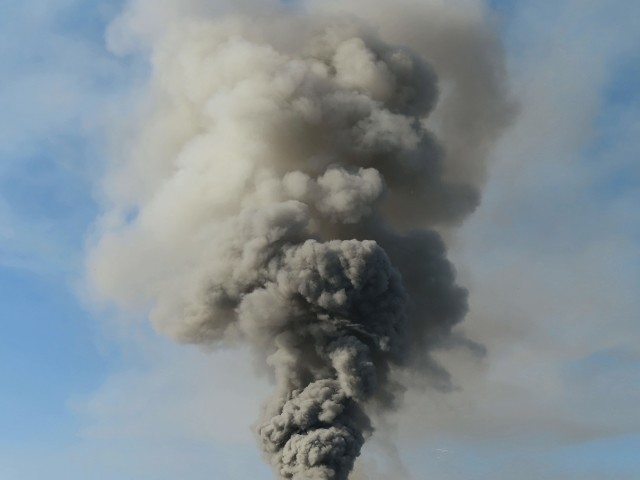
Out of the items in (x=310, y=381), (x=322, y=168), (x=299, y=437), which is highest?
(x=322, y=168)

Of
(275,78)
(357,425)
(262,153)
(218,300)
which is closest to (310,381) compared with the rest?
(357,425)

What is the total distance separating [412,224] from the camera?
49.0m

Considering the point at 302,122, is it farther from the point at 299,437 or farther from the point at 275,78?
the point at 299,437

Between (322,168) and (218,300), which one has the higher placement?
(322,168)

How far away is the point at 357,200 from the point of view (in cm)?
4153

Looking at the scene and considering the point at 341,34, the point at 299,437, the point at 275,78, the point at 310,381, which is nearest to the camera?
the point at 299,437

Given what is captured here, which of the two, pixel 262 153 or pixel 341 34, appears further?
pixel 341 34

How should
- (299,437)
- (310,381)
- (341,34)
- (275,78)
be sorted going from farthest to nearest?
(341,34), (275,78), (310,381), (299,437)

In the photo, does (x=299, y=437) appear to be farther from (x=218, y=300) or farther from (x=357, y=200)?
(x=357, y=200)

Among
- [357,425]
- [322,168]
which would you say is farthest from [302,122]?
[357,425]

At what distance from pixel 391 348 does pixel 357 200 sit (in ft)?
24.6

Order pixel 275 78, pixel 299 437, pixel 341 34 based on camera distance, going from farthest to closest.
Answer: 1. pixel 341 34
2. pixel 275 78
3. pixel 299 437

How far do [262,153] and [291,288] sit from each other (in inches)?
345

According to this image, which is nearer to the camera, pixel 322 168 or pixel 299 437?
pixel 299 437
